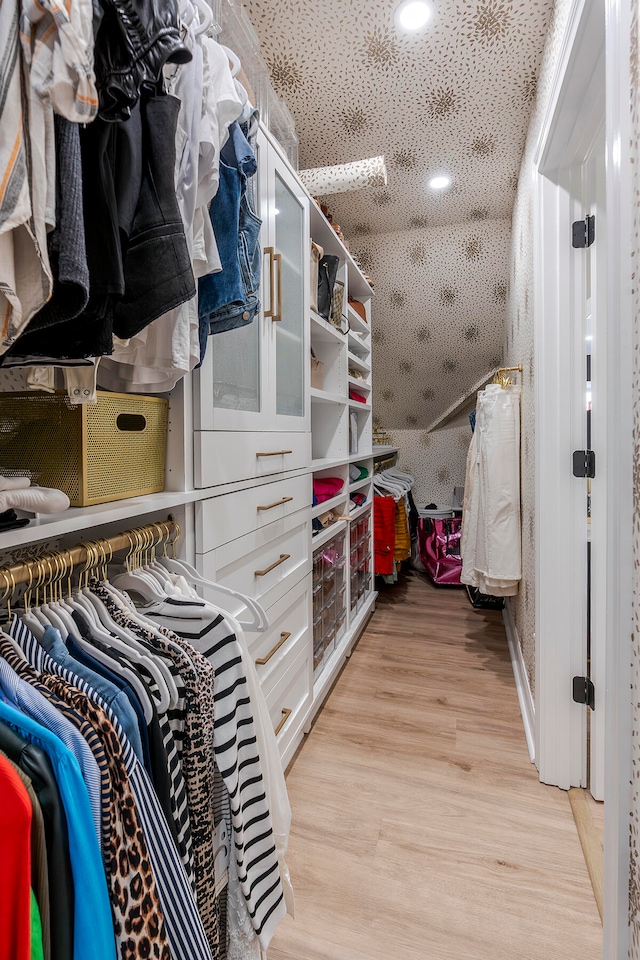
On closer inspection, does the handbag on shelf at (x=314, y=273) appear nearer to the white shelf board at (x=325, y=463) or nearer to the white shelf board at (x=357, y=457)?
the white shelf board at (x=325, y=463)

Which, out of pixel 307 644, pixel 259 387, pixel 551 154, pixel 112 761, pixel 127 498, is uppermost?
pixel 551 154

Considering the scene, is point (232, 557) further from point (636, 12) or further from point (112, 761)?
point (636, 12)

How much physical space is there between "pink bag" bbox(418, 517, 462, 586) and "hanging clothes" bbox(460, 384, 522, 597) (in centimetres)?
131

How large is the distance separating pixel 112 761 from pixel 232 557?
2.26ft

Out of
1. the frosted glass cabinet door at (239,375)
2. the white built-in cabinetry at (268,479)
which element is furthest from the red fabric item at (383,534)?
the frosted glass cabinet door at (239,375)

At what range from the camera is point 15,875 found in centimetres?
41

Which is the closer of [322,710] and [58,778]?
[58,778]

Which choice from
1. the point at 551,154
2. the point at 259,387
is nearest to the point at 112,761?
the point at 259,387

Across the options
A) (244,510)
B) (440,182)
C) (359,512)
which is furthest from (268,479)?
(440,182)

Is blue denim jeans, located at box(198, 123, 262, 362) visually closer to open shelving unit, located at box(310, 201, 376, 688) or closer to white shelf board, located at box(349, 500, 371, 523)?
open shelving unit, located at box(310, 201, 376, 688)

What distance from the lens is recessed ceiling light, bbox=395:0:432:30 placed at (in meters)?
1.54

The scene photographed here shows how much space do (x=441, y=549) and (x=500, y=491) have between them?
1578 mm

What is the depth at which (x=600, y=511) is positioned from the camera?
1.52 metres

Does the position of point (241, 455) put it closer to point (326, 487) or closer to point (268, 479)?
point (268, 479)
